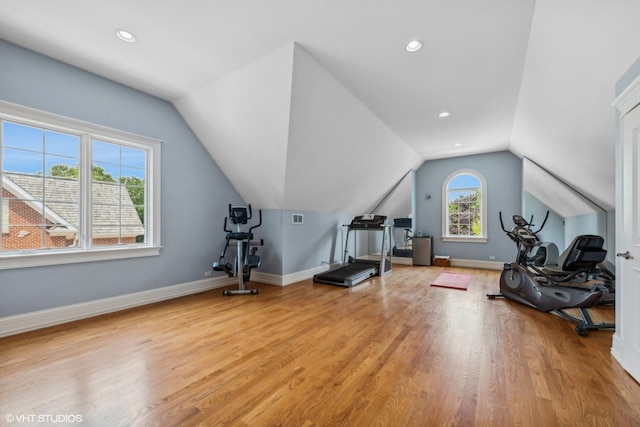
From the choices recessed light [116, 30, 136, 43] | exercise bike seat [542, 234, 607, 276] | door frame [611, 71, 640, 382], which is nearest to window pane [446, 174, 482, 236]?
exercise bike seat [542, 234, 607, 276]

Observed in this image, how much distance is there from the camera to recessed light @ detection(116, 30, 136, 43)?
104 inches

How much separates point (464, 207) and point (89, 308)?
26.0ft

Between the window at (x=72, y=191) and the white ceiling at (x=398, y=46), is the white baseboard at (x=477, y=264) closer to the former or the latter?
the white ceiling at (x=398, y=46)

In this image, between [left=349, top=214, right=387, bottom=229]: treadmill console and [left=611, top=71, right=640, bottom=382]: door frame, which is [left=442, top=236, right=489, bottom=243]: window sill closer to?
[left=349, top=214, right=387, bottom=229]: treadmill console

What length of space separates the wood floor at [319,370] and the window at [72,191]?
91cm

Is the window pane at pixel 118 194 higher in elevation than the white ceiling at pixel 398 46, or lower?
lower

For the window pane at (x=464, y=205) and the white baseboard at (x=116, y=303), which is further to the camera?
the window pane at (x=464, y=205)

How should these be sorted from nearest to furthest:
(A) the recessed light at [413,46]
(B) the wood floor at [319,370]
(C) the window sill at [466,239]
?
(B) the wood floor at [319,370] → (A) the recessed light at [413,46] → (C) the window sill at [466,239]

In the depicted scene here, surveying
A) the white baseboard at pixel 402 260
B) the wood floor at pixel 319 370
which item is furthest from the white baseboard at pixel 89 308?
the white baseboard at pixel 402 260

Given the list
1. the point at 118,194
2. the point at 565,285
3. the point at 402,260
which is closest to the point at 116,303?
the point at 118,194

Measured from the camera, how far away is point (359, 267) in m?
5.99

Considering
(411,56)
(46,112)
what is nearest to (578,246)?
(411,56)

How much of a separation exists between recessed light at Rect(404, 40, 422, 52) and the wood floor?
2.97 metres

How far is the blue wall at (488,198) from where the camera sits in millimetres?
6734
